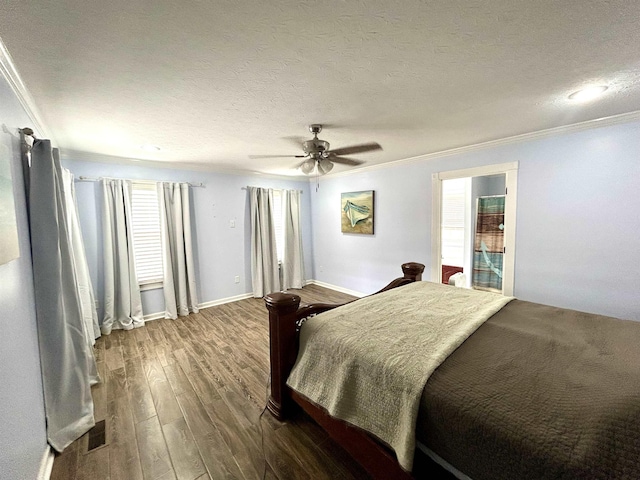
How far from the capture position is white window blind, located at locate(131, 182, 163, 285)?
3619 mm

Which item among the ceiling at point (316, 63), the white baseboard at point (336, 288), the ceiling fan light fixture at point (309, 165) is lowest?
the white baseboard at point (336, 288)

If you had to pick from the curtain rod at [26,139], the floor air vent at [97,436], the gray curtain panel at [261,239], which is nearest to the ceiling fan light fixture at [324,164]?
the curtain rod at [26,139]

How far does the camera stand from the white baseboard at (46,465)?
4.66ft

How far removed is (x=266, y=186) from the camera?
482cm

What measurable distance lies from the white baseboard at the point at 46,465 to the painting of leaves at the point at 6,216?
1.23 m

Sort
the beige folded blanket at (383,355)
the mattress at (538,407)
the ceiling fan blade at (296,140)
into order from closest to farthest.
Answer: the mattress at (538,407) < the beige folded blanket at (383,355) < the ceiling fan blade at (296,140)

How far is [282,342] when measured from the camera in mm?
1833

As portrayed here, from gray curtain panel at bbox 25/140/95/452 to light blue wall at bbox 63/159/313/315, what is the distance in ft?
5.98

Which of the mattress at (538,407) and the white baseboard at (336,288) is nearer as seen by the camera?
the mattress at (538,407)

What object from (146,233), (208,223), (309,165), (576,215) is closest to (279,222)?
(208,223)

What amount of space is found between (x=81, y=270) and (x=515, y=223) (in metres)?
4.72

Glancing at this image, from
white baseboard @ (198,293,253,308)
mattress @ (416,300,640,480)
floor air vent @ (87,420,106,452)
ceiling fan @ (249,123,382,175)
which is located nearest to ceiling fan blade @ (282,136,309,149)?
ceiling fan @ (249,123,382,175)

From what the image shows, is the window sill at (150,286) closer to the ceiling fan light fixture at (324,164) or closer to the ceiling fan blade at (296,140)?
the ceiling fan blade at (296,140)

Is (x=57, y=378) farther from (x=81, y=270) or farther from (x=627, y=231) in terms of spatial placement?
(x=627, y=231)
